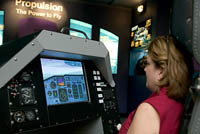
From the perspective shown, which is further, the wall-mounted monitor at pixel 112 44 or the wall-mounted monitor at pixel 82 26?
the wall-mounted monitor at pixel 112 44

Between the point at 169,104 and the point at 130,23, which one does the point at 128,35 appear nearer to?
the point at 130,23

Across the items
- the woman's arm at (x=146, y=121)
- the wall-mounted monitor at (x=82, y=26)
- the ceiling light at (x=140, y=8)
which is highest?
the ceiling light at (x=140, y=8)

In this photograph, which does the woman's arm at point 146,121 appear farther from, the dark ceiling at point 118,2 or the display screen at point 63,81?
the dark ceiling at point 118,2

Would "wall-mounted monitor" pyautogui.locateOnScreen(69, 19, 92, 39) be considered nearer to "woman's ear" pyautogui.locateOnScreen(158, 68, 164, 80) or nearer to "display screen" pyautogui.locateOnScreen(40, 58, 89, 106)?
"display screen" pyautogui.locateOnScreen(40, 58, 89, 106)

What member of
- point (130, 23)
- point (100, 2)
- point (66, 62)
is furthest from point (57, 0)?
point (66, 62)

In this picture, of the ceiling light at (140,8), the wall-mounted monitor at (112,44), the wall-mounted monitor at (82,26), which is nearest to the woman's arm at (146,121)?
the wall-mounted monitor at (82,26)

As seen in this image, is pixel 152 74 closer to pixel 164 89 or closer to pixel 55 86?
pixel 164 89

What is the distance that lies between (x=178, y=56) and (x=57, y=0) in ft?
13.6

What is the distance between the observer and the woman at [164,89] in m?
0.81

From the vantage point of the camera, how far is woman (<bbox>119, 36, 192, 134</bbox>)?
81 cm

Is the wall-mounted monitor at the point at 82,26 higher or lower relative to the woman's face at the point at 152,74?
higher

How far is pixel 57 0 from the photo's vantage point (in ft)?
15.0

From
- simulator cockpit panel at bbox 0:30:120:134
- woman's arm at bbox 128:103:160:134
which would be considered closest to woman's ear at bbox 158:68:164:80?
woman's arm at bbox 128:103:160:134

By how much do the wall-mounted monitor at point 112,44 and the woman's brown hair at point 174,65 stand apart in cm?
401
